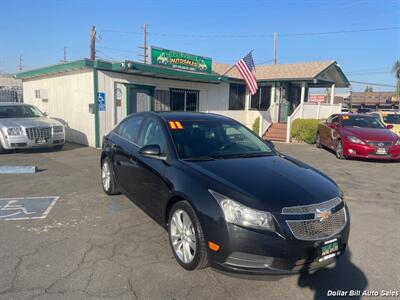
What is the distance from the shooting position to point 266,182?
319 centimetres

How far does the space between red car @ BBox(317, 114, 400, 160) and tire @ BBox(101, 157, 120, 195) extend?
7.80 metres

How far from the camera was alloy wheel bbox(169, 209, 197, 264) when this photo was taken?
3215 millimetres

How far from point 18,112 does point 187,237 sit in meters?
10.1

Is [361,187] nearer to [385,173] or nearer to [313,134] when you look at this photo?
[385,173]

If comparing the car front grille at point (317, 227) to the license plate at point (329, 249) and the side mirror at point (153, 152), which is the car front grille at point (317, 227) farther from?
the side mirror at point (153, 152)

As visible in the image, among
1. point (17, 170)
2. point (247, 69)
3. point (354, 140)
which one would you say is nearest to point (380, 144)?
point (354, 140)

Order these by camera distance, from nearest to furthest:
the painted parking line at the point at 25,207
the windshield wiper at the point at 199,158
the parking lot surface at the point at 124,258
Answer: the parking lot surface at the point at 124,258 < the windshield wiper at the point at 199,158 < the painted parking line at the point at 25,207

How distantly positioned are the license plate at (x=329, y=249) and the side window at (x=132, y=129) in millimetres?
2962

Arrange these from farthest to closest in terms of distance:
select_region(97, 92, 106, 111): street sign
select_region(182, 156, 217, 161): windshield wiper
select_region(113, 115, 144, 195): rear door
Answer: select_region(97, 92, 106, 111): street sign, select_region(113, 115, 144, 195): rear door, select_region(182, 156, 217, 161): windshield wiper

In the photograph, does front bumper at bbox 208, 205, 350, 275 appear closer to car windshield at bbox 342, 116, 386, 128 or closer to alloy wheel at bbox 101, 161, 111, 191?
alloy wheel at bbox 101, 161, 111, 191

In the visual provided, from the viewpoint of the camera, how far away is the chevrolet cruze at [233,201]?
2762mm

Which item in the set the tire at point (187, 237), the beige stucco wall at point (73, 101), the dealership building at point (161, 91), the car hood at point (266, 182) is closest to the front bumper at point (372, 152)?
the dealership building at point (161, 91)

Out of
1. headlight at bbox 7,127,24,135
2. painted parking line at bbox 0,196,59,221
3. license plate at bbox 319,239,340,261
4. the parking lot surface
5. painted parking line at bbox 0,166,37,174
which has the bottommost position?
the parking lot surface

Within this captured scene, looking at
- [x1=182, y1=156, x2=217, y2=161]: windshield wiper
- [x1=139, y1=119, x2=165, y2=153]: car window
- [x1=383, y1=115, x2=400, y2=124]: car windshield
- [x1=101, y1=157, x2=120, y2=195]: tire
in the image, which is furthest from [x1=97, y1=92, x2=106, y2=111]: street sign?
[x1=383, y1=115, x2=400, y2=124]: car windshield
